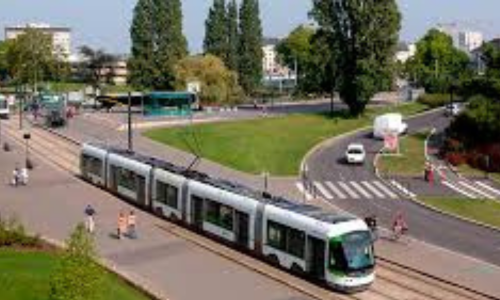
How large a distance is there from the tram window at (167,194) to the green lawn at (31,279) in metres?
9.97

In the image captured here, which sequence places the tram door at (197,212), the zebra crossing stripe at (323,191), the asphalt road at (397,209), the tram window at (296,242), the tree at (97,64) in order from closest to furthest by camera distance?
the tram window at (296,242), the tram door at (197,212), the asphalt road at (397,209), the zebra crossing stripe at (323,191), the tree at (97,64)

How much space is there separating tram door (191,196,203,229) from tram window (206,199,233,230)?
32.6 inches

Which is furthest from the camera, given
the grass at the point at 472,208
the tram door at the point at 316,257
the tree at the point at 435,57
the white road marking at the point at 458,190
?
the tree at the point at 435,57

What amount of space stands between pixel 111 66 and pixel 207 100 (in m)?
85.6

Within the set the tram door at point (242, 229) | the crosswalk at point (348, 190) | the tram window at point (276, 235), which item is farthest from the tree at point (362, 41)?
the tram window at point (276, 235)

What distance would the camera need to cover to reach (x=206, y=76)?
115 meters

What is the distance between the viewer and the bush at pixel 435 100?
114 m

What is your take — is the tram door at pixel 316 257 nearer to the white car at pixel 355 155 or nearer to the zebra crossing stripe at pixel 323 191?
the zebra crossing stripe at pixel 323 191

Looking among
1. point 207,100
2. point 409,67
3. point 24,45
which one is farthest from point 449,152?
point 409,67

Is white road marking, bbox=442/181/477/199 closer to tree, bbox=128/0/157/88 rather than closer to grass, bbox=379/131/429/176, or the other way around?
grass, bbox=379/131/429/176

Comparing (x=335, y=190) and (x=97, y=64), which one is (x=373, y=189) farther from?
(x=97, y=64)

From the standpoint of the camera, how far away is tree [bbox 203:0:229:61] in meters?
131

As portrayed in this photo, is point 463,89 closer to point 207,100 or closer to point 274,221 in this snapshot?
Result: point 207,100

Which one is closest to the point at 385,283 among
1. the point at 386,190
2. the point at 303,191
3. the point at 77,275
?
the point at 77,275
